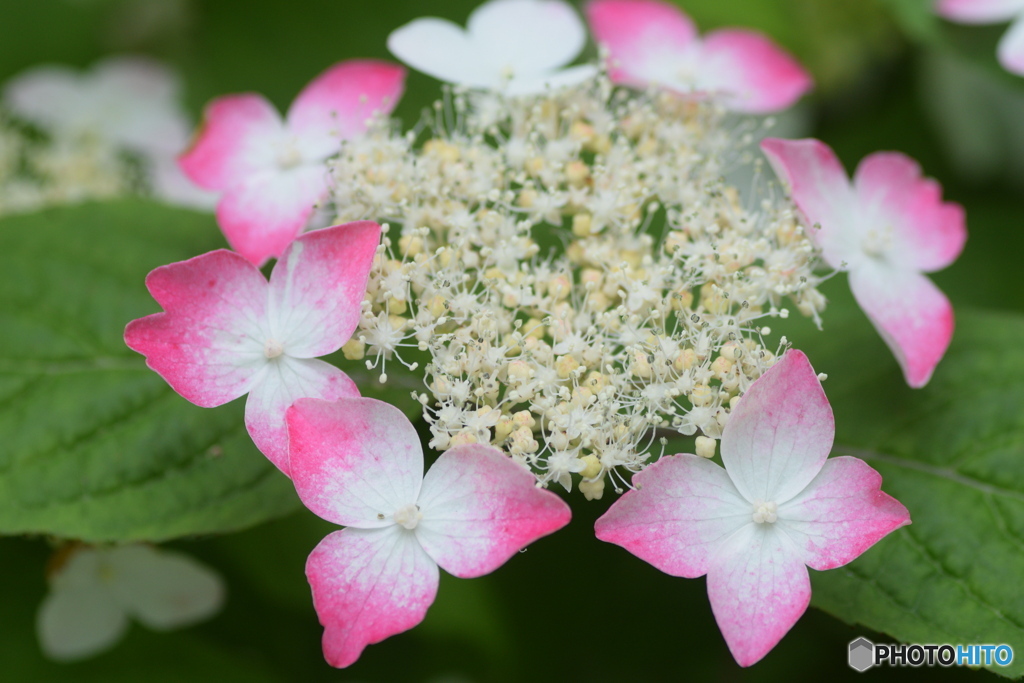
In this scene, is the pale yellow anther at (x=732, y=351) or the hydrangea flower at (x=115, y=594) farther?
the hydrangea flower at (x=115, y=594)

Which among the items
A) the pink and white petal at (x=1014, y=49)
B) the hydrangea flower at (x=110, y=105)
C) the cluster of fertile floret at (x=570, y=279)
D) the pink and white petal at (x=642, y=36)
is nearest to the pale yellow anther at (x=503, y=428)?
the cluster of fertile floret at (x=570, y=279)

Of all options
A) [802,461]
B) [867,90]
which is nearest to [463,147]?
[802,461]

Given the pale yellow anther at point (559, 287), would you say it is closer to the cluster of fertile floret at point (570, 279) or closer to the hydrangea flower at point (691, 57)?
the cluster of fertile floret at point (570, 279)

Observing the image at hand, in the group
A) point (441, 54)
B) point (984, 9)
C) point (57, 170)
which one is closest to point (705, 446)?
point (441, 54)

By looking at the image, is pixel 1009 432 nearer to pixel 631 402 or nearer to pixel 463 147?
pixel 631 402

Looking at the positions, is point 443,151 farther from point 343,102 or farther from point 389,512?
point 389,512

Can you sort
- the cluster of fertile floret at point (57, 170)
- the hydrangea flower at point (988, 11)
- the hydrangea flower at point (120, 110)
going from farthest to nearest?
the hydrangea flower at point (120, 110) < the cluster of fertile floret at point (57, 170) < the hydrangea flower at point (988, 11)
